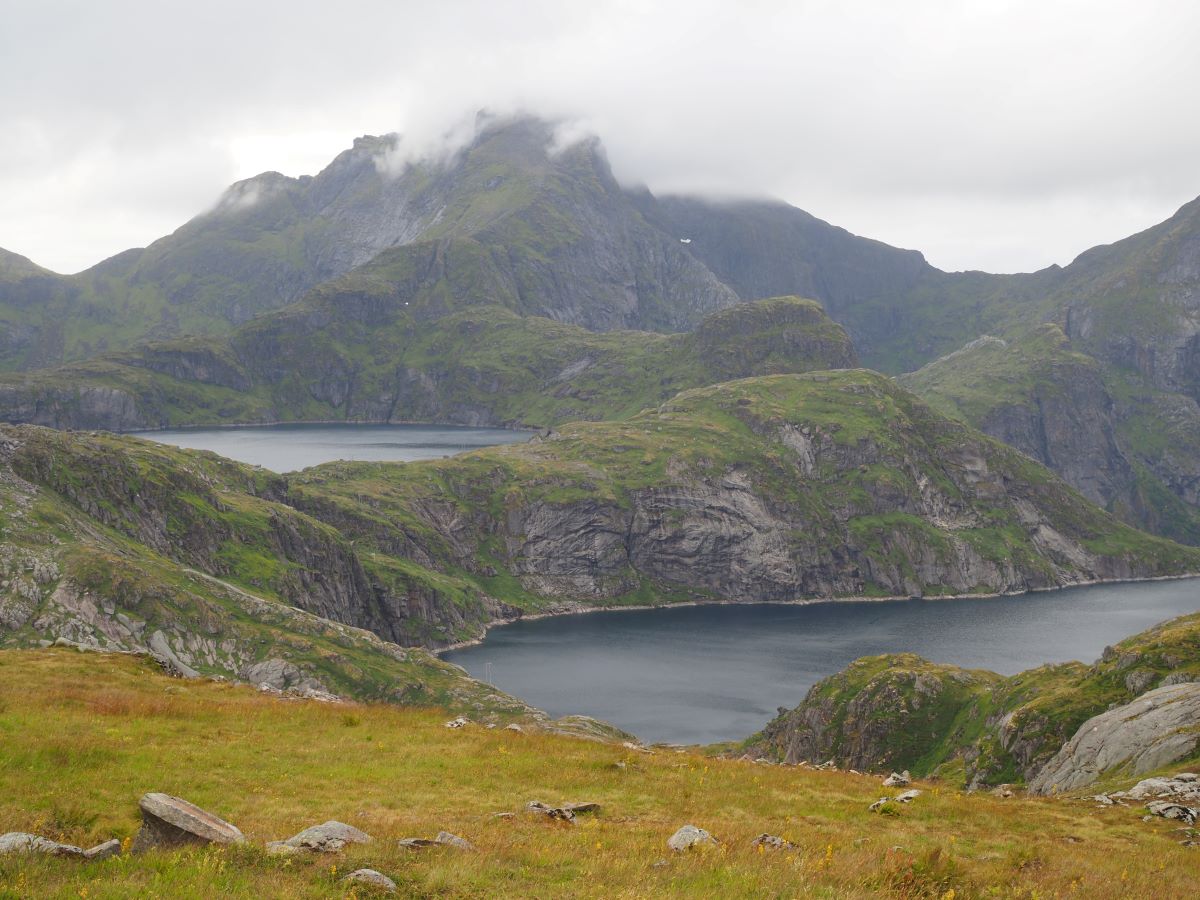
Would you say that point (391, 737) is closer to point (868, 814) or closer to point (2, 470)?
point (868, 814)

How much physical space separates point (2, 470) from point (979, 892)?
154243 mm

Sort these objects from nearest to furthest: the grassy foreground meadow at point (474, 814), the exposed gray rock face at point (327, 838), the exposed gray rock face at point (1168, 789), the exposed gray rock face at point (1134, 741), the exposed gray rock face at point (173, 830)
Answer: the grassy foreground meadow at point (474, 814), the exposed gray rock face at point (173, 830), the exposed gray rock face at point (327, 838), the exposed gray rock face at point (1168, 789), the exposed gray rock face at point (1134, 741)

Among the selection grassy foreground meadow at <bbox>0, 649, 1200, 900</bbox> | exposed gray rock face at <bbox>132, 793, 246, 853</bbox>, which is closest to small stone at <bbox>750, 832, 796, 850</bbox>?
grassy foreground meadow at <bbox>0, 649, 1200, 900</bbox>

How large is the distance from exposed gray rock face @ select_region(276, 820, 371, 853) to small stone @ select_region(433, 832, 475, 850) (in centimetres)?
167

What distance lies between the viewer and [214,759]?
3019 centimetres

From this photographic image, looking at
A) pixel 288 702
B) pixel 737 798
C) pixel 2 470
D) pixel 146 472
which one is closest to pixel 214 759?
pixel 288 702

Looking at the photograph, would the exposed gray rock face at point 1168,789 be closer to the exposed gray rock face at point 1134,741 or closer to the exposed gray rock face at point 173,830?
the exposed gray rock face at point 1134,741

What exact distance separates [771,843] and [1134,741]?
32.5 metres

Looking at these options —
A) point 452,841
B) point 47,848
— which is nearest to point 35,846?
point 47,848

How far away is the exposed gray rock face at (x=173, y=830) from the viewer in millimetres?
21078

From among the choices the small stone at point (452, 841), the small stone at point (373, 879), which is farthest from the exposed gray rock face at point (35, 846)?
the small stone at point (452, 841)

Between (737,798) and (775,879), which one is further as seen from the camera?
(737,798)

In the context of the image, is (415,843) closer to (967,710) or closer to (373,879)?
(373,879)

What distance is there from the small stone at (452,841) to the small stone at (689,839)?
4.98 meters
